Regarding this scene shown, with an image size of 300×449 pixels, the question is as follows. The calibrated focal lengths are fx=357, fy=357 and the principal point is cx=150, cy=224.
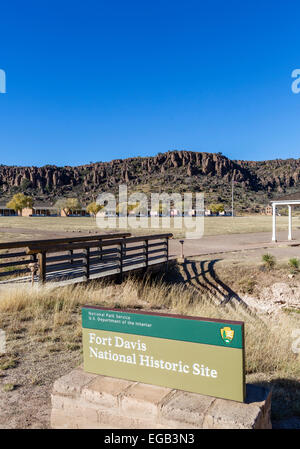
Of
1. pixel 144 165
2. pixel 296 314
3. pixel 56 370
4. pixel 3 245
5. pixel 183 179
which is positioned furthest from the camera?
pixel 144 165

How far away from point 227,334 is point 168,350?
0.51 metres

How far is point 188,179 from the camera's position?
462 ft

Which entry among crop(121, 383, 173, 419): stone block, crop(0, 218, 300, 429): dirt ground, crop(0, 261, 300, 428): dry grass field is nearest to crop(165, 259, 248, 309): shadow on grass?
crop(0, 218, 300, 429): dirt ground

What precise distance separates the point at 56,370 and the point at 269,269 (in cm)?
1030

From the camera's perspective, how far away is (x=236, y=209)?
110m

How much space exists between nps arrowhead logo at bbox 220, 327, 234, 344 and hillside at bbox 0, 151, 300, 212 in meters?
110

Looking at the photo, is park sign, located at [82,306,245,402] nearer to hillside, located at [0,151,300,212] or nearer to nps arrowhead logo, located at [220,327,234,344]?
nps arrowhead logo, located at [220,327,234,344]

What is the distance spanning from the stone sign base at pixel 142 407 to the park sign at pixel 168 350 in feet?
0.25

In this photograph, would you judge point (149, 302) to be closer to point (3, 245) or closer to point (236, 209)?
→ point (3, 245)

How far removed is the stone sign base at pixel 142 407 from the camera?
2.60m

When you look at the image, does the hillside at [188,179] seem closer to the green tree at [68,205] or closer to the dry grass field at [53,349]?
the green tree at [68,205]

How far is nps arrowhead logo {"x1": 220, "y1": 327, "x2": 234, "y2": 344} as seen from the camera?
2.71 m

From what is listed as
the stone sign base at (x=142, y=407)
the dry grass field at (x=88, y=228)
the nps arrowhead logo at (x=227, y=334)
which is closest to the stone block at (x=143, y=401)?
the stone sign base at (x=142, y=407)
